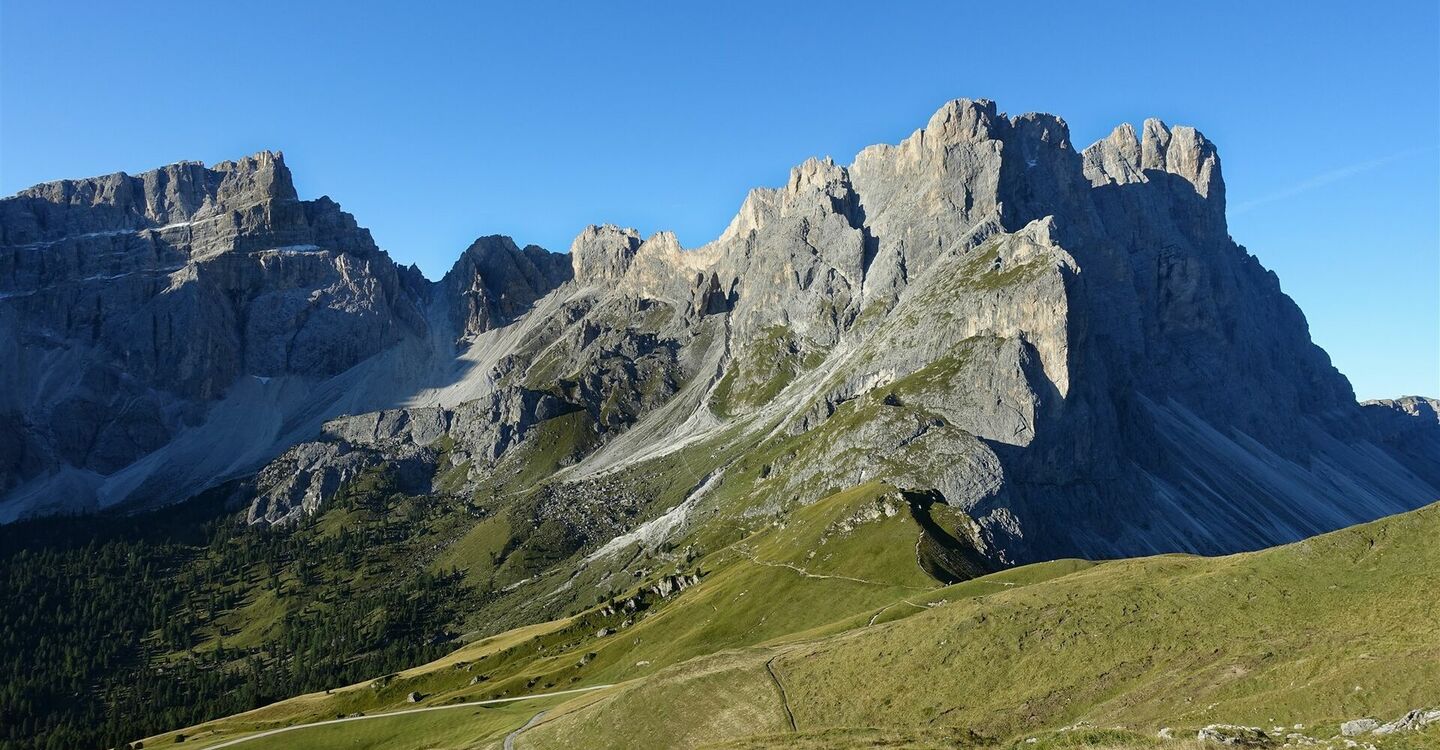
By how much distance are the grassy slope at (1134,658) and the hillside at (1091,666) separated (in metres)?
0.17

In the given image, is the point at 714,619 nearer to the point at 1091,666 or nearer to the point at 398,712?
the point at 398,712

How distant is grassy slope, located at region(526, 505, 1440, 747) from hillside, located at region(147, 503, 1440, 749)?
17cm

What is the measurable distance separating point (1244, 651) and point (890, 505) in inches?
3929

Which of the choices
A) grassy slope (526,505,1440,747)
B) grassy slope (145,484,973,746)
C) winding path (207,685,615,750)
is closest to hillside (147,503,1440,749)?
grassy slope (526,505,1440,747)

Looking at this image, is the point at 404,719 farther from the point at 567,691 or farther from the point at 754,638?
the point at 754,638

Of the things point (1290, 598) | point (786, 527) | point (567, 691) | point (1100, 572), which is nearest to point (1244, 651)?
point (1290, 598)

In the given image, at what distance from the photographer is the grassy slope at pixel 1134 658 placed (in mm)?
53906

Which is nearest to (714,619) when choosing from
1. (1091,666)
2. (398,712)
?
(398,712)

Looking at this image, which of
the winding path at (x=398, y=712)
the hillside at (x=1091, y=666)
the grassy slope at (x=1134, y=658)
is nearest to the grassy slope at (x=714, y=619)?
the winding path at (x=398, y=712)

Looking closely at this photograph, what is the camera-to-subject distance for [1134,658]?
69125mm

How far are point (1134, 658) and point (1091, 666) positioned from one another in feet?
10.2

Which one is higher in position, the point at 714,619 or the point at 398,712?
the point at 714,619

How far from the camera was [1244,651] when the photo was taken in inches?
2514

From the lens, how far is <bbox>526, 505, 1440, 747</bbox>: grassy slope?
53.9 m
